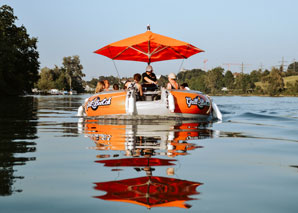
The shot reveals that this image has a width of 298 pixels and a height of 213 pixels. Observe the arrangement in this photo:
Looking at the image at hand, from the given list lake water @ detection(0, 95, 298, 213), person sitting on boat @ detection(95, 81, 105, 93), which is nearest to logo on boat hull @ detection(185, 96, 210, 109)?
person sitting on boat @ detection(95, 81, 105, 93)

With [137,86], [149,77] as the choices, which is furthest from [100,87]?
[137,86]

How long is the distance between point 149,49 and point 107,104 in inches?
172

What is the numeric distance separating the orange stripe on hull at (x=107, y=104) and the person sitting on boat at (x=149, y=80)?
143cm

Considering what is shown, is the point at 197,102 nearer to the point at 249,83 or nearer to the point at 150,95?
the point at 150,95

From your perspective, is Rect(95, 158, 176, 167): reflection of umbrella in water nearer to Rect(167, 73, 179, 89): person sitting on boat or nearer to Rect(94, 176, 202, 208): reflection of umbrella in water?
Rect(94, 176, 202, 208): reflection of umbrella in water

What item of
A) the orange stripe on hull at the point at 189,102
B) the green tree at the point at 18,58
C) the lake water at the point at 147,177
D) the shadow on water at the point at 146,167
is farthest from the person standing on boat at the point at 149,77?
the green tree at the point at 18,58

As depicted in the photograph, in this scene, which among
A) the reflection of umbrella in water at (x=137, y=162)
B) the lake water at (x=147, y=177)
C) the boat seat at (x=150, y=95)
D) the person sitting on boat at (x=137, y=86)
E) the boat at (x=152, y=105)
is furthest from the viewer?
the boat seat at (x=150, y=95)

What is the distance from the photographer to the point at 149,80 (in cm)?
1537

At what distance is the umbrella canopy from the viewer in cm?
1620

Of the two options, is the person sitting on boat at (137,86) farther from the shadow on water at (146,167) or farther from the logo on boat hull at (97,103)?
the shadow on water at (146,167)

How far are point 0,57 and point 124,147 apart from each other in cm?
4385

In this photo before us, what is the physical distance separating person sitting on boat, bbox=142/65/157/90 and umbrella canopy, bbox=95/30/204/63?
1.19 m

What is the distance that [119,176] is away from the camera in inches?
173

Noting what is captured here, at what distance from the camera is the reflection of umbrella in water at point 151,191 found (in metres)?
3.42
